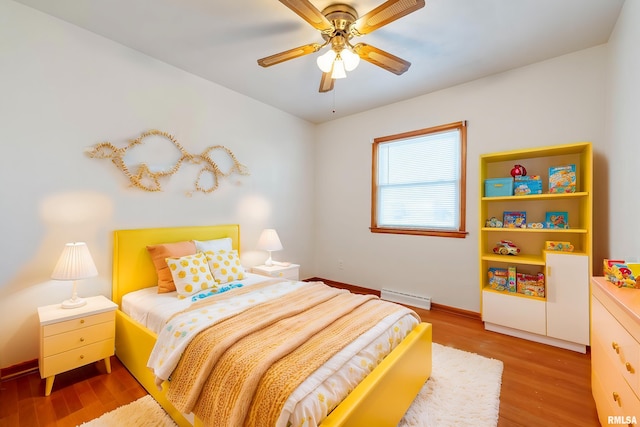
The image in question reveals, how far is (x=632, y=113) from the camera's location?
1.85 meters

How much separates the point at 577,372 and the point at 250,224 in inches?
139

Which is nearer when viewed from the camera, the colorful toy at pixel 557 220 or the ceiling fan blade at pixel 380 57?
the ceiling fan blade at pixel 380 57

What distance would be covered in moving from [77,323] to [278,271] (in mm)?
1849

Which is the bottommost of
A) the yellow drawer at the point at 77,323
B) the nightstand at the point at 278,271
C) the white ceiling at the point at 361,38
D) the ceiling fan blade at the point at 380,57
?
the yellow drawer at the point at 77,323

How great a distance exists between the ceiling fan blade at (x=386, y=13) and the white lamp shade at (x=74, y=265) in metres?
2.59

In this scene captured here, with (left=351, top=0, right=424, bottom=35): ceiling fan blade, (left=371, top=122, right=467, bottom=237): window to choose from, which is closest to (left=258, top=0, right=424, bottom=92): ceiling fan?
(left=351, top=0, right=424, bottom=35): ceiling fan blade

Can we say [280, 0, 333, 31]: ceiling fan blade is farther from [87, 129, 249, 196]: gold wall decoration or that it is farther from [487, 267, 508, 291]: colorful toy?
[487, 267, 508, 291]: colorful toy

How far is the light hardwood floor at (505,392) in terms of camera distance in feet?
5.53

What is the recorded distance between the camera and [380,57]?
6.95 feet

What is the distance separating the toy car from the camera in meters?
2.90

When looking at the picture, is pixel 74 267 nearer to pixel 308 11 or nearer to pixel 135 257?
pixel 135 257

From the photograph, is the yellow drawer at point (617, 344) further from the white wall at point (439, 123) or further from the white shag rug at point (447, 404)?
the white wall at point (439, 123)

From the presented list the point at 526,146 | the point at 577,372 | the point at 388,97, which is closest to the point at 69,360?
the point at 577,372

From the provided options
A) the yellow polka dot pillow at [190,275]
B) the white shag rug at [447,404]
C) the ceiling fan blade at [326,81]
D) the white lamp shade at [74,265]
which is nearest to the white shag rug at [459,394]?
the white shag rug at [447,404]
